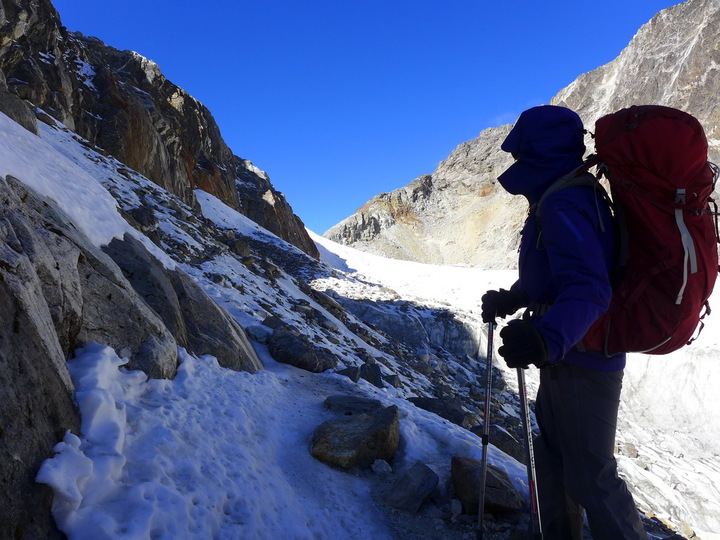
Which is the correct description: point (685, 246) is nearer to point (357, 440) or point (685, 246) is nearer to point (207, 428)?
point (357, 440)

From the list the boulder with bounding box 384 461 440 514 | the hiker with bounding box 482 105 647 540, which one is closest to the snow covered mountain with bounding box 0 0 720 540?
the boulder with bounding box 384 461 440 514

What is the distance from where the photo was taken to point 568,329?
6.19ft

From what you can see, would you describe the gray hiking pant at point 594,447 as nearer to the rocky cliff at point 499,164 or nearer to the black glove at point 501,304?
the black glove at point 501,304

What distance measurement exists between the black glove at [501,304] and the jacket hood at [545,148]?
30.8 inches

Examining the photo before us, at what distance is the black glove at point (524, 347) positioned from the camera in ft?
6.25

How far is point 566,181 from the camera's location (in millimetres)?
2141

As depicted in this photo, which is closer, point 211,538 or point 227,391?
point 211,538

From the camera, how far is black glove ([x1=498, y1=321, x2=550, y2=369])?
1.91 m

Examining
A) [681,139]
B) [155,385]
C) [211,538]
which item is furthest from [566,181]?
[155,385]

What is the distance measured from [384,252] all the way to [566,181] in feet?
263

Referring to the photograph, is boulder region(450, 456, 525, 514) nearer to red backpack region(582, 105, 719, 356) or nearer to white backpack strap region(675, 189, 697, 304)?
red backpack region(582, 105, 719, 356)

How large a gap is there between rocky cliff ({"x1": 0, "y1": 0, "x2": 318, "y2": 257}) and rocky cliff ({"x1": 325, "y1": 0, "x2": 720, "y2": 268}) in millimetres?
37457

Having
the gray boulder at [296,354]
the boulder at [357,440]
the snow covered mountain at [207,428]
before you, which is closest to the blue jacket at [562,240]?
the snow covered mountain at [207,428]

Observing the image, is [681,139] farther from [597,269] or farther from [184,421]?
[184,421]
